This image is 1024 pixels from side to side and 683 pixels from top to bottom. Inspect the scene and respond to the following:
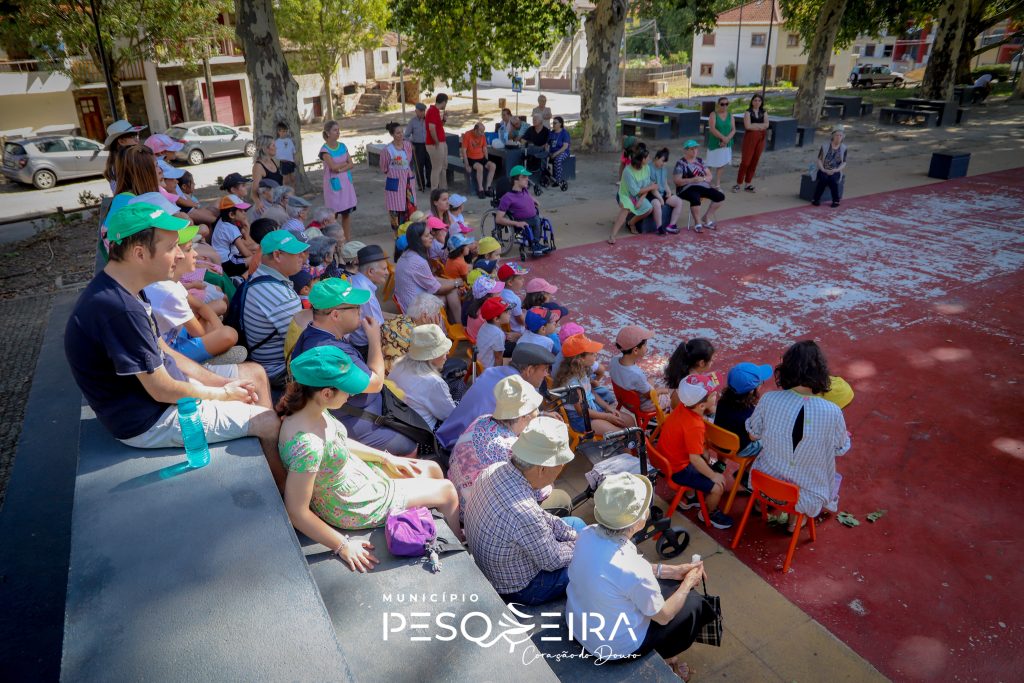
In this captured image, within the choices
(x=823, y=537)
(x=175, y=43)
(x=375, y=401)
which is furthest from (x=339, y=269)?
(x=175, y=43)

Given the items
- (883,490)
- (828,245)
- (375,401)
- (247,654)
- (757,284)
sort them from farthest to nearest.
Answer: (828,245) → (757,284) → (883,490) → (375,401) → (247,654)

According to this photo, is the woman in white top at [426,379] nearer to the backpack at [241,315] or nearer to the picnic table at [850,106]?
the backpack at [241,315]

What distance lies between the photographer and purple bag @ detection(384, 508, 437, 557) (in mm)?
3061

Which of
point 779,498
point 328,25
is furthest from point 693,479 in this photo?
point 328,25

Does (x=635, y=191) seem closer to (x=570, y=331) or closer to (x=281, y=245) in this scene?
(x=570, y=331)

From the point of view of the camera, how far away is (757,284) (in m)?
8.70

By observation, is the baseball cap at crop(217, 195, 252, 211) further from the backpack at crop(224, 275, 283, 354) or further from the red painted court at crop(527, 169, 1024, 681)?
the red painted court at crop(527, 169, 1024, 681)

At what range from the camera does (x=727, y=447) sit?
14.6 feet

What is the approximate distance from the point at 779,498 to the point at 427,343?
7.95 ft

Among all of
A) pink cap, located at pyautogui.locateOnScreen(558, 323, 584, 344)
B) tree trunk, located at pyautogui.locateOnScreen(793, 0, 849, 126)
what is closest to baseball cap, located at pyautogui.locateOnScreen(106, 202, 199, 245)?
pink cap, located at pyautogui.locateOnScreen(558, 323, 584, 344)

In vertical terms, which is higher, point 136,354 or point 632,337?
point 136,354

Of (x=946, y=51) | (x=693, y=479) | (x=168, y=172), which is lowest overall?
(x=693, y=479)

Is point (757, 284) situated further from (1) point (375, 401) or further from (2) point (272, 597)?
(2) point (272, 597)

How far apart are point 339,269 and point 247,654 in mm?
4507
